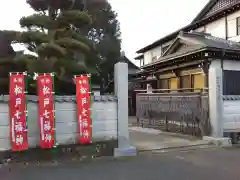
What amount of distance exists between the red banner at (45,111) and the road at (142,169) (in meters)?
0.61

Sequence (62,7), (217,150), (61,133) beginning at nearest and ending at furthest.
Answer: (61,133) → (217,150) → (62,7)

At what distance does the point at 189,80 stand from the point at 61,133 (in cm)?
1041

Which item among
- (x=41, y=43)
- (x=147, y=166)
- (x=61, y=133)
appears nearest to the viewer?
(x=147, y=166)

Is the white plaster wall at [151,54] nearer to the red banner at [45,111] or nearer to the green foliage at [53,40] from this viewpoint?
the green foliage at [53,40]

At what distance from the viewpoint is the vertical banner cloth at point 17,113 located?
267 inches

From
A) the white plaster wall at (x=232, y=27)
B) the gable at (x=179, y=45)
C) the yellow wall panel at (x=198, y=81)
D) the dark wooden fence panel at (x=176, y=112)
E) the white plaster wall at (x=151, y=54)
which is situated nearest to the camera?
the dark wooden fence panel at (x=176, y=112)

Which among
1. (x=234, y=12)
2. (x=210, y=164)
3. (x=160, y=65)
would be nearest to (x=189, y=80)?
(x=160, y=65)

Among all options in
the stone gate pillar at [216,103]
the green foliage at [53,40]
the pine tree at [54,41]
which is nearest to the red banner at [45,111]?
the green foliage at [53,40]

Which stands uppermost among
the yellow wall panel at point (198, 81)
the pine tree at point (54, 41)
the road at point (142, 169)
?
the pine tree at point (54, 41)

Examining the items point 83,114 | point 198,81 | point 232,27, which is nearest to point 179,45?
point 198,81

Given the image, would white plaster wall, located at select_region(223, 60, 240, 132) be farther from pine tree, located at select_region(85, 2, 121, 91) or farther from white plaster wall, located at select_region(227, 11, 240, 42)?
pine tree, located at select_region(85, 2, 121, 91)

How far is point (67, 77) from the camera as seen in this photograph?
42.9ft

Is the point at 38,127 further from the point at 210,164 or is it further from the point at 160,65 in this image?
the point at 160,65

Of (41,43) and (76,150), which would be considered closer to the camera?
(76,150)
